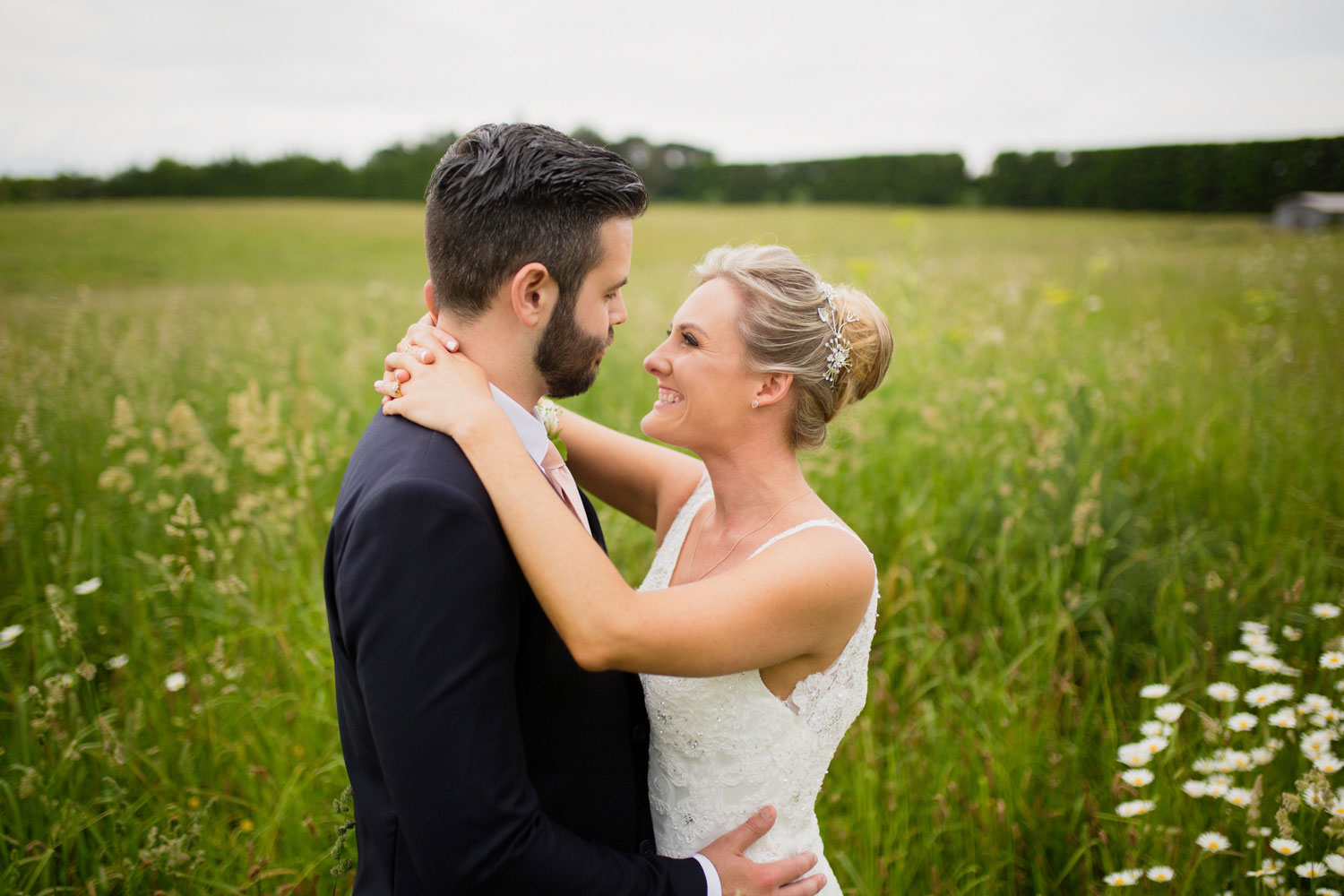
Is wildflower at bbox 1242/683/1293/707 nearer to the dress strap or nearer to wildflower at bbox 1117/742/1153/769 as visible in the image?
wildflower at bbox 1117/742/1153/769

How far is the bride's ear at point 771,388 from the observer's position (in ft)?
7.37

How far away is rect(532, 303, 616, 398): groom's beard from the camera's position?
71.1 inches

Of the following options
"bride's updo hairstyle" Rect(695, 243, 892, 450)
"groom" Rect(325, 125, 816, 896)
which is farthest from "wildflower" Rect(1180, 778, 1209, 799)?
"bride's updo hairstyle" Rect(695, 243, 892, 450)

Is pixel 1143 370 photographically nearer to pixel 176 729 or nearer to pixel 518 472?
pixel 518 472

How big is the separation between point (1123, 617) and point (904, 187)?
4528 centimetres

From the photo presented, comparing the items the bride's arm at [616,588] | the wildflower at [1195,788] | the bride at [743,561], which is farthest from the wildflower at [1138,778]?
the bride's arm at [616,588]

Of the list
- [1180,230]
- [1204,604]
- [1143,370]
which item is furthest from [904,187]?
[1204,604]

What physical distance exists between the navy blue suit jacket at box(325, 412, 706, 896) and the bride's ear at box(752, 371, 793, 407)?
88 centimetres

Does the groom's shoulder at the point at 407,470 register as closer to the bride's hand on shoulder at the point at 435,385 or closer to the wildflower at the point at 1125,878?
the bride's hand on shoulder at the point at 435,385

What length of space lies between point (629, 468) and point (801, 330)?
Result: 2.94 feet

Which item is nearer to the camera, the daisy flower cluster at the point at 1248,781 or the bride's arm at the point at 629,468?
the daisy flower cluster at the point at 1248,781

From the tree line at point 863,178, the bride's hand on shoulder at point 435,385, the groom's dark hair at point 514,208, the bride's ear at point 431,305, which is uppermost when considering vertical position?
the tree line at point 863,178

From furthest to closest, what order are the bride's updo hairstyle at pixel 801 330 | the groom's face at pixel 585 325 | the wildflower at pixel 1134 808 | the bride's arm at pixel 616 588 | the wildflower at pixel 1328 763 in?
the wildflower at pixel 1134 808, the wildflower at pixel 1328 763, the bride's updo hairstyle at pixel 801 330, the groom's face at pixel 585 325, the bride's arm at pixel 616 588

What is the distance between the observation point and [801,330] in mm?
2236
